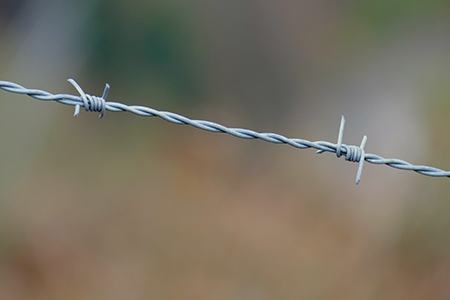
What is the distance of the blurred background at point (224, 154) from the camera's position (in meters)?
2.09

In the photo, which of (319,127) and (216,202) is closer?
(216,202)

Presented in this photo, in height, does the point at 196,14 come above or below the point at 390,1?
below

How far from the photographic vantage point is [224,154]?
2578mm

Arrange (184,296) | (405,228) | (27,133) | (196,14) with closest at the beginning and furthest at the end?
(184,296) < (405,228) < (27,133) < (196,14)

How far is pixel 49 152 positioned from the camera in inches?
98.3

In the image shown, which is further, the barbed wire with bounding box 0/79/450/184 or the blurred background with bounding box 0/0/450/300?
the blurred background with bounding box 0/0/450/300

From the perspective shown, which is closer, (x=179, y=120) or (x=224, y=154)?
(x=179, y=120)

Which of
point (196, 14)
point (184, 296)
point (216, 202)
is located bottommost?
point (184, 296)

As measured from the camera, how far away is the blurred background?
2.09m

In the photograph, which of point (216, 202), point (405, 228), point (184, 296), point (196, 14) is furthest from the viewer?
point (196, 14)

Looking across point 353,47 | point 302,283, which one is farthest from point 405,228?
point 353,47

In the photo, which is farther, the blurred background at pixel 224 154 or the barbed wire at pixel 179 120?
the blurred background at pixel 224 154

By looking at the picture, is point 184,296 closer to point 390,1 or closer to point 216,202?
point 216,202

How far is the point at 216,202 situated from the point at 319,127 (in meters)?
0.58
